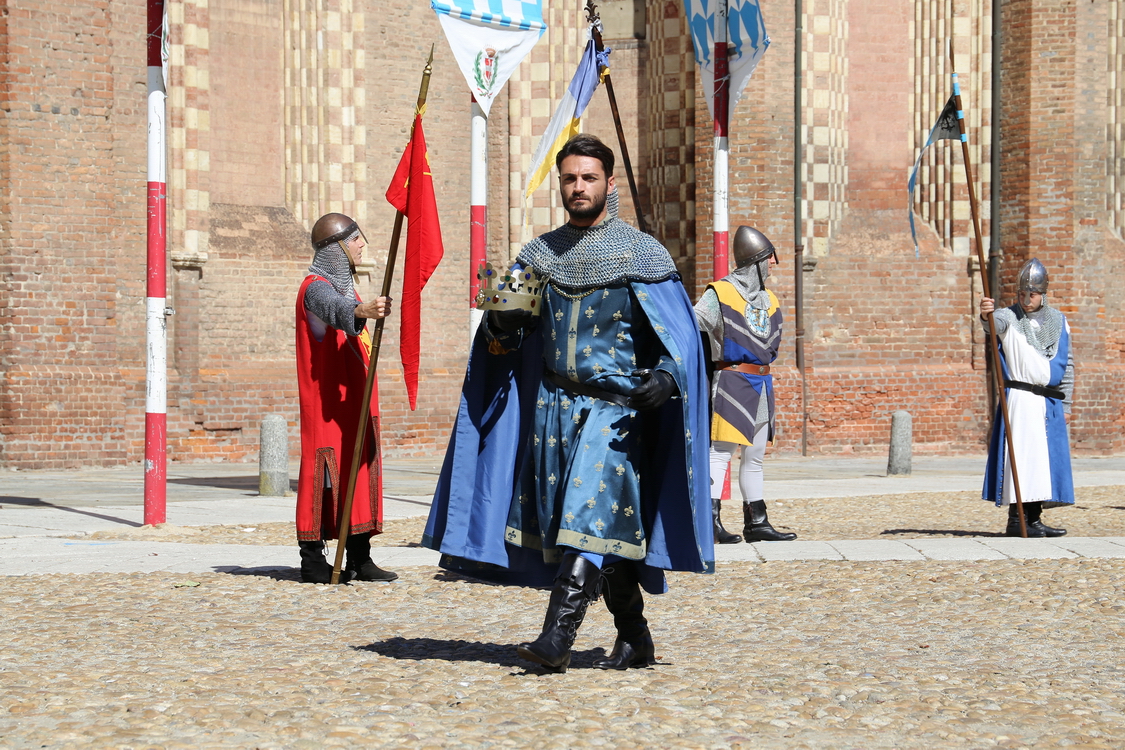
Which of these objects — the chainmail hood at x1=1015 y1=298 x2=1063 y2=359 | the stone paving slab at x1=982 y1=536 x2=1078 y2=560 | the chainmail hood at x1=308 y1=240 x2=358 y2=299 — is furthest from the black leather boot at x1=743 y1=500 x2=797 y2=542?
the chainmail hood at x1=308 y1=240 x2=358 y2=299

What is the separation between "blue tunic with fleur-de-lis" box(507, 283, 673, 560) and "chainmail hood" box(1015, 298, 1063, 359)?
529cm

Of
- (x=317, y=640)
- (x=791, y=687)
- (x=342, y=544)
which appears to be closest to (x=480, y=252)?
(x=342, y=544)

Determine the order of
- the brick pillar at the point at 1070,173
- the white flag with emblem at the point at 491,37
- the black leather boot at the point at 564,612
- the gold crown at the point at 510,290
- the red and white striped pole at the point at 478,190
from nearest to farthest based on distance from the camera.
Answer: the black leather boot at the point at 564,612, the gold crown at the point at 510,290, the white flag with emblem at the point at 491,37, the red and white striped pole at the point at 478,190, the brick pillar at the point at 1070,173

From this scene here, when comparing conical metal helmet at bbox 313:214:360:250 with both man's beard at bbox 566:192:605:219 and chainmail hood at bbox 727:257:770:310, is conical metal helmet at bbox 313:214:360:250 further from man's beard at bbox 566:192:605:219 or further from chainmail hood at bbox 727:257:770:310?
chainmail hood at bbox 727:257:770:310

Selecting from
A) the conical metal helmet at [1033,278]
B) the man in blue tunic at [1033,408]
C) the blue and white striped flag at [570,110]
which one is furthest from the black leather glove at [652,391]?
the blue and white striped flag at [570,110]

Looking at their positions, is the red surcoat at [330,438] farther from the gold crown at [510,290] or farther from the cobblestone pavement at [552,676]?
Result: the gold crown at [510,290]

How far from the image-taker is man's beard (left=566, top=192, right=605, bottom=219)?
4730 mm

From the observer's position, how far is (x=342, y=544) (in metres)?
6.49

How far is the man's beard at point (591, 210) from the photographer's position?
473 cm

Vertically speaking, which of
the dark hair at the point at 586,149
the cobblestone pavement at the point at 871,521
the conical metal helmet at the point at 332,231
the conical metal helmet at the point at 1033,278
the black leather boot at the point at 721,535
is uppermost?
the dark hair at the point at 586,149

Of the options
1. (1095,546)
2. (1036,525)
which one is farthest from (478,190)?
(1095,546)

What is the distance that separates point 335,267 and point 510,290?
2380mm

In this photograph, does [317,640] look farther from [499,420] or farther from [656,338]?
[656,338]

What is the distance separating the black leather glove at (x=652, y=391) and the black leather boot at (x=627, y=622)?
1.99 feet
